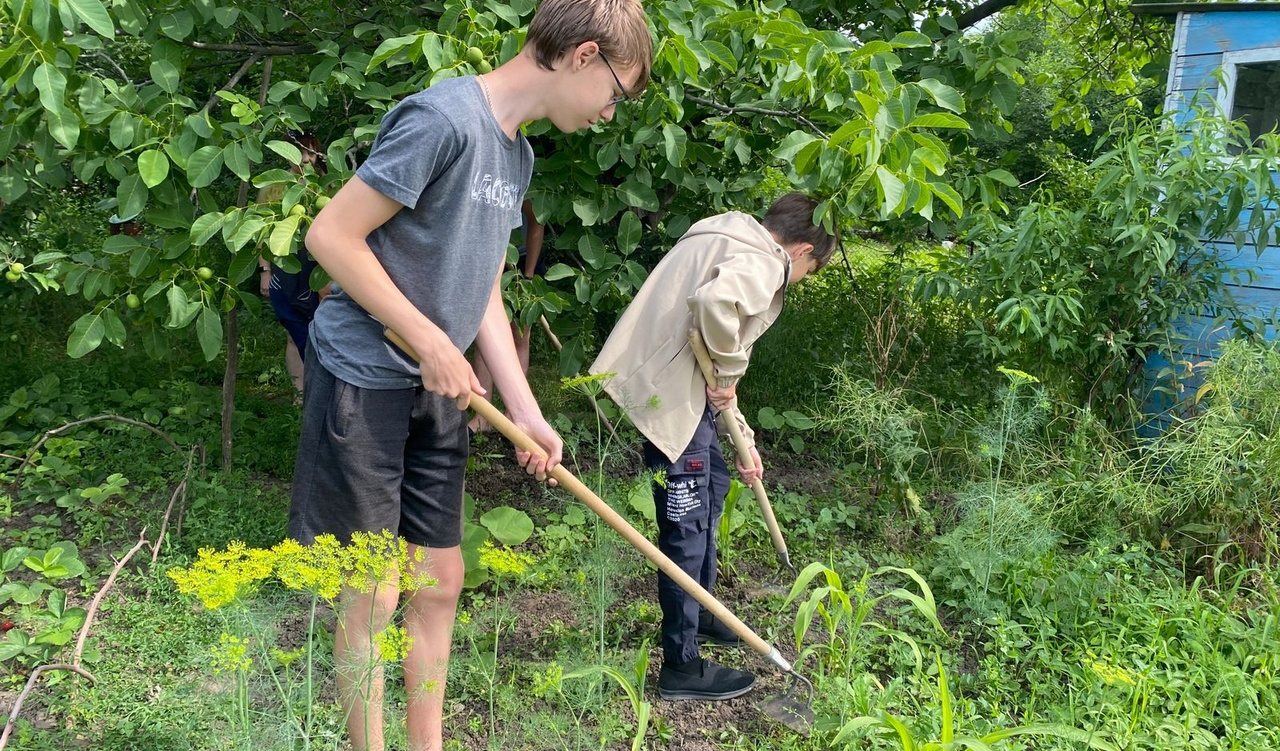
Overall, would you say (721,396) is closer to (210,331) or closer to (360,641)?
(360,641)

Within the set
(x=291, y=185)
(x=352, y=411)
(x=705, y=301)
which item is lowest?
(x=352, y=411)

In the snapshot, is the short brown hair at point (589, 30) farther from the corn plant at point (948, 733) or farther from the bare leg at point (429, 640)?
the corn plant at point (948, 733)

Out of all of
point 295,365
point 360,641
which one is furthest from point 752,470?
point 295,365

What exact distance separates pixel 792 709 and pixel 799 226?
1399 mm

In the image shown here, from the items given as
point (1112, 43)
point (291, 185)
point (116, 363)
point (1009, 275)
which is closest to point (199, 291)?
point (291, 185)

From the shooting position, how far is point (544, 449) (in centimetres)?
203

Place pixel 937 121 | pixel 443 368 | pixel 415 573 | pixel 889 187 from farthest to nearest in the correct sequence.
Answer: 1. pixel 937 121
2. pixel 889 187
3. pixel 415 573
4. pixel 443 368

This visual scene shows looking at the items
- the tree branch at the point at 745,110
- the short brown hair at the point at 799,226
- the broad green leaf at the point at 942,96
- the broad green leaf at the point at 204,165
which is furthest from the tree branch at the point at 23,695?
the broad green leaf at the point at 942,96

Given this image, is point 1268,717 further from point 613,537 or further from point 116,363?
point 116,363

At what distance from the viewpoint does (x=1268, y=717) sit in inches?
99.0

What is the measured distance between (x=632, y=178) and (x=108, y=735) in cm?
224

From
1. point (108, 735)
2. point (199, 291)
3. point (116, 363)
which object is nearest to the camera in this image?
point (108, 735)

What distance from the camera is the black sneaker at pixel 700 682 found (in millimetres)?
2598

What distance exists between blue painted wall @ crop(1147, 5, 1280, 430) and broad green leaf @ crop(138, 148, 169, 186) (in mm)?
3778
